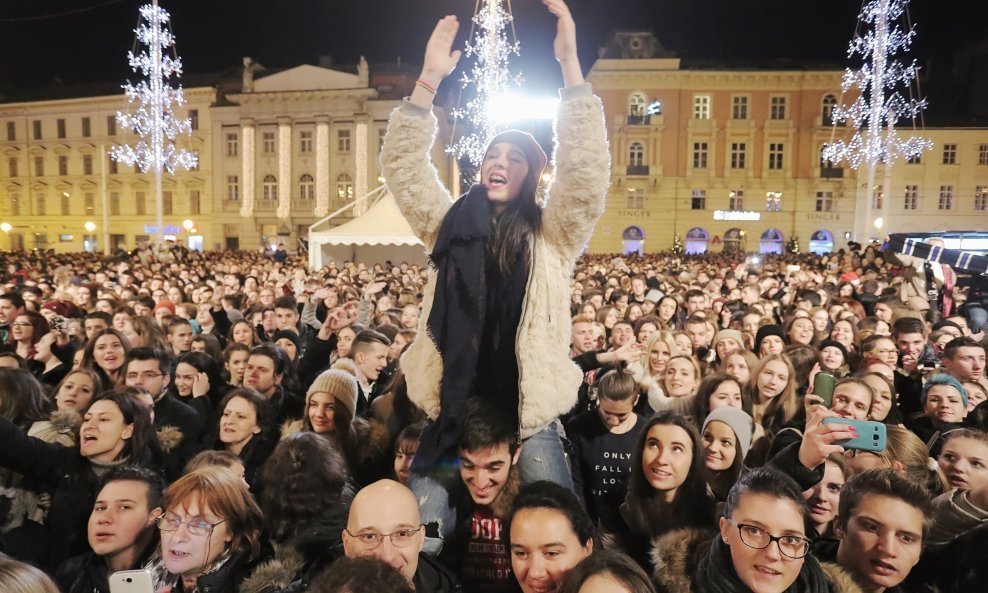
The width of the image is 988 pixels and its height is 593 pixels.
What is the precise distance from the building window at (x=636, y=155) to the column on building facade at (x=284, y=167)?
24.3m

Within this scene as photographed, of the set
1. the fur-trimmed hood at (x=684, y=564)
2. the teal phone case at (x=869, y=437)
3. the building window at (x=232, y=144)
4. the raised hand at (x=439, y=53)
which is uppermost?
the building window at (x=232, y=144)

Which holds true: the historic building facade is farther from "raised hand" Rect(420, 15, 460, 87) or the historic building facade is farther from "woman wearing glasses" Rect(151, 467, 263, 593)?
"woman wearing glasses" Rect(151, 467, 263, 593)

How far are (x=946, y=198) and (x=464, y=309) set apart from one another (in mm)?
49624

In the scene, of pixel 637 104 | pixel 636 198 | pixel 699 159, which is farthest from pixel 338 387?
pixel 699 159

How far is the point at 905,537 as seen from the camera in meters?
A: 2.41

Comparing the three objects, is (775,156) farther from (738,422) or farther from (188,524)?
(188,524)

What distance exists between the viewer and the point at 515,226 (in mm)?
2467

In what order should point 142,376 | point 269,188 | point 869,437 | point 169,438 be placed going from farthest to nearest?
1. point 269,188
2. point 142,376
3. point 169,438
4. point 869,437

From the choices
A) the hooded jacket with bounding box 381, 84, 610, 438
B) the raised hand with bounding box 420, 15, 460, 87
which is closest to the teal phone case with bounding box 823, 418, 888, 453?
the hooded jacket with bounding box 381, 84, 610, 438

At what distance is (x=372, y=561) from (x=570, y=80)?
187 cm

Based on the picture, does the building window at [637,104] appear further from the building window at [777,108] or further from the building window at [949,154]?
the building window at [949,154]

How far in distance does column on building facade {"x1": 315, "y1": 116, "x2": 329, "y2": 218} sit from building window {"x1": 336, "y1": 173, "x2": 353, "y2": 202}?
802 millimetres

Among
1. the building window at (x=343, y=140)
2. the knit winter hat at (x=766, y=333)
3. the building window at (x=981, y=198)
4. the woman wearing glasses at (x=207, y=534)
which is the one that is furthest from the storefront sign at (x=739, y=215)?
the woman wearing glasses at (x=207, y=534)

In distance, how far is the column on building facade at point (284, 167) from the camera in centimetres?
4556
